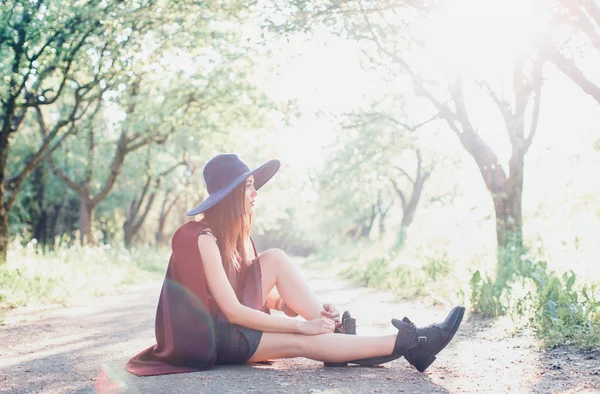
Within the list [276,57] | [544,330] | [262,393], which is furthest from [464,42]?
[262,393]

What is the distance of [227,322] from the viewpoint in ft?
13.0

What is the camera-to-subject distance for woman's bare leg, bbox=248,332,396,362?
396 centimetres

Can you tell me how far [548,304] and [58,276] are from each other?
292 inches

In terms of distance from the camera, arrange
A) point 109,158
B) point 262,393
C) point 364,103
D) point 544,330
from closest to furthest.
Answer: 1. point 262,393
2. point 544,330
3. point 364,103
4. point 109,158

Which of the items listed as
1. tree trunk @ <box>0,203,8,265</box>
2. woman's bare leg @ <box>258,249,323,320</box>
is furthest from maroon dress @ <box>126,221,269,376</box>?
tree trunk @ <box>0,203,8,265</box>

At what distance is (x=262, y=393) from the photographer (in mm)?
3363

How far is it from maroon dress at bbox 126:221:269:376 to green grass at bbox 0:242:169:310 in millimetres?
4509

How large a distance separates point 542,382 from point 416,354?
810 millimetres

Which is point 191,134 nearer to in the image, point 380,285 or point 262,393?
point 380,285

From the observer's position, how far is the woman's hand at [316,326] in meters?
3.93

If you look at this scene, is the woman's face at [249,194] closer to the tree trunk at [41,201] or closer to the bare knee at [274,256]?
the bare knee at [274,256]

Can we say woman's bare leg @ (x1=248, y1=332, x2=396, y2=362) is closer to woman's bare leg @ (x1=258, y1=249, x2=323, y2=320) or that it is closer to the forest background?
woman's bare leg @ (x1=258, y1=249, x2=323, y2=320)

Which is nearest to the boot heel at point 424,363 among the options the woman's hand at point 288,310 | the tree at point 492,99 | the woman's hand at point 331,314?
the woman's hand at point 331,314

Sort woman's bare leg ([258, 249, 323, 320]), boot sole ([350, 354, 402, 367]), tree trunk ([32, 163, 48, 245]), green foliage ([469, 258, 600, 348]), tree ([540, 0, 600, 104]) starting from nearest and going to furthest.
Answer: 1. boot sole ([350, 354, 402, 367])
2. woman's bare leg ([258, 249, 323, 320])
3. green foliage ([469, 258, 600, 348])
4. tree ([540, 0, 600, 104])
5. tree trunk ([32, 163, 48, 245])
